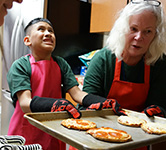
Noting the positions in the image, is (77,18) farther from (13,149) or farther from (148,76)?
(13,149)

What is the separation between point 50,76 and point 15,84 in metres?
0.28

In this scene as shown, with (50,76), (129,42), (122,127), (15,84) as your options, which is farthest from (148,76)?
(15,84)

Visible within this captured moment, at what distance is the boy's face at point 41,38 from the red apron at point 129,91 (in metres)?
0.49

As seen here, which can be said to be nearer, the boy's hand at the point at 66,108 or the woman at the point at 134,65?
the boy's hand at the point at 66,108

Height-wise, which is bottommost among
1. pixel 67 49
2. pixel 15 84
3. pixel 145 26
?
pixel 15 84

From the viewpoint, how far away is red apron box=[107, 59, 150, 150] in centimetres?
144

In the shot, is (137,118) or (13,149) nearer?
(13,149)

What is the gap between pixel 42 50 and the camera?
1486 mm

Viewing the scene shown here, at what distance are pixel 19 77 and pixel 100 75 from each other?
527 millimetres

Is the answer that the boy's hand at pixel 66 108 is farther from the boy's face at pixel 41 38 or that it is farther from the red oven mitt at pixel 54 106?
the boy's face at pixel 41 38

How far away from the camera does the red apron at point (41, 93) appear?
1.43 meters

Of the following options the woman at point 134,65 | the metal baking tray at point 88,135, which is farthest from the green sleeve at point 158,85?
the metal baking tray at point 88,135

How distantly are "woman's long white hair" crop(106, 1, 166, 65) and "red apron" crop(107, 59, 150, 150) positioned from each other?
0.09m

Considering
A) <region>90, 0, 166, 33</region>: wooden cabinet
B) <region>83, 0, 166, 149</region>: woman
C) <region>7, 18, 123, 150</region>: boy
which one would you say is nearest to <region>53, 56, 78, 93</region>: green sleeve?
<region>7, 18, 123, 150</region>: boy
